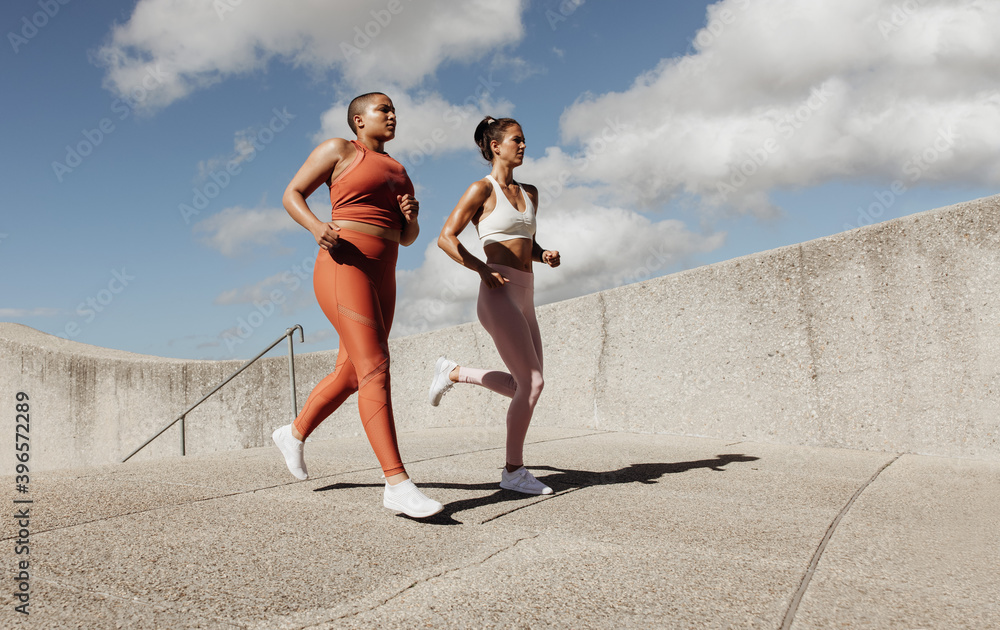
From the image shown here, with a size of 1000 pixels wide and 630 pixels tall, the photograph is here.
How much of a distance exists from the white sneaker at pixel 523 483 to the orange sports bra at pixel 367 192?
1314mm

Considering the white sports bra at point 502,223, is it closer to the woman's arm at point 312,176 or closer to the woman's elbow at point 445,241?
the woman's elbow at point 445,241

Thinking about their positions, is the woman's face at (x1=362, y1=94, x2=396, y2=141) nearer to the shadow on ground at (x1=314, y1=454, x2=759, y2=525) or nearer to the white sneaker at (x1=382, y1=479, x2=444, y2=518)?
the white sneaker at (x1=382, y1=479, x2=444, y2=518)

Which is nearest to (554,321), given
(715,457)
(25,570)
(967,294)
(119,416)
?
(715,457)

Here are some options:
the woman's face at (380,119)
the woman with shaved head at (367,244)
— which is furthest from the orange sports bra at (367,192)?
the woman's face at (380,119)

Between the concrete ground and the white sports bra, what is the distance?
125cm

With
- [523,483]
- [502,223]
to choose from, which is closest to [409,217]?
[502,223]

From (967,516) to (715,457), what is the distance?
5.39ft

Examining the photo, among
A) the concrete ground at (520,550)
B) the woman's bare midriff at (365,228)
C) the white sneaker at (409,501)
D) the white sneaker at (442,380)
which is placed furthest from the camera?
the white sneaker at (442,380)

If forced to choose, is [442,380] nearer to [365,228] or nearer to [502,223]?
[502,223]

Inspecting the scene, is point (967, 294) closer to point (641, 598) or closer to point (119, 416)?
point (641, 598)

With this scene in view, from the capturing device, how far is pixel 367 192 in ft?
9.04

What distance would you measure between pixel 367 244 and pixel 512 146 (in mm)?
1037

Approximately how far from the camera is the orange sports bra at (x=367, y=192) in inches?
108

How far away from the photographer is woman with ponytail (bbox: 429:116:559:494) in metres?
3.14
